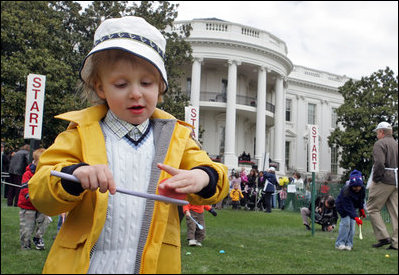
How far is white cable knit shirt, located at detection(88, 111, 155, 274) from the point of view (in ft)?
5.56

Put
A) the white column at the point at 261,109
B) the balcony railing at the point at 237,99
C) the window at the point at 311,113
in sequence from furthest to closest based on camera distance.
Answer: the window at the point at 311,113 → the balcony railing at the point at 237,99 → the white column at the point at 261,109

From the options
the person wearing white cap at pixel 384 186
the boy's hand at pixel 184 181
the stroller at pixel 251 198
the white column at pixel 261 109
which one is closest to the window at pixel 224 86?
the white column at pixel 261 109

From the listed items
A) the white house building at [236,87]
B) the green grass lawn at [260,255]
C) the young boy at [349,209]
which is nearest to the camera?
the green grass lawn at [260,255]

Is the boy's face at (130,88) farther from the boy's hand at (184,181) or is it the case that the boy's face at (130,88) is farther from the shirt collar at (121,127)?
the boy's hand at (184,181)

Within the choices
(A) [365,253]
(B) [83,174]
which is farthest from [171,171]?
(A) [365,253]

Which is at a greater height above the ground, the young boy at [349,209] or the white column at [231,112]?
the white column at [231,112]

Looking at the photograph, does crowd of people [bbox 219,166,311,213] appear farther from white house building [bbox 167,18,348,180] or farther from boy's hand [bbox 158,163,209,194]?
boy's hand [bbox 158,163,209,194]

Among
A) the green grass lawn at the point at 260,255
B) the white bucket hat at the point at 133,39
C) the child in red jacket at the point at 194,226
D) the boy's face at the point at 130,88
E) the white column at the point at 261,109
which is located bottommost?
the green grass lawn at the point at 260,255

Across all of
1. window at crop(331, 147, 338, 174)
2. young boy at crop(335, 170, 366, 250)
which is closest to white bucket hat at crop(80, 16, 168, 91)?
young boy at crop(335, 170, 366, 250)

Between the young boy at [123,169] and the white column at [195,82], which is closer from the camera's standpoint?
the young boy at [123,169]

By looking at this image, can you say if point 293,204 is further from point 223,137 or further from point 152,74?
point 152,74

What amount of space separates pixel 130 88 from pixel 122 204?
1.54 feet

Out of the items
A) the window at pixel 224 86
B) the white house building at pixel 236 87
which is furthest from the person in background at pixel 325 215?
the window at pixel 224 86

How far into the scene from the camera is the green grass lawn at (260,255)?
5.89 meters
